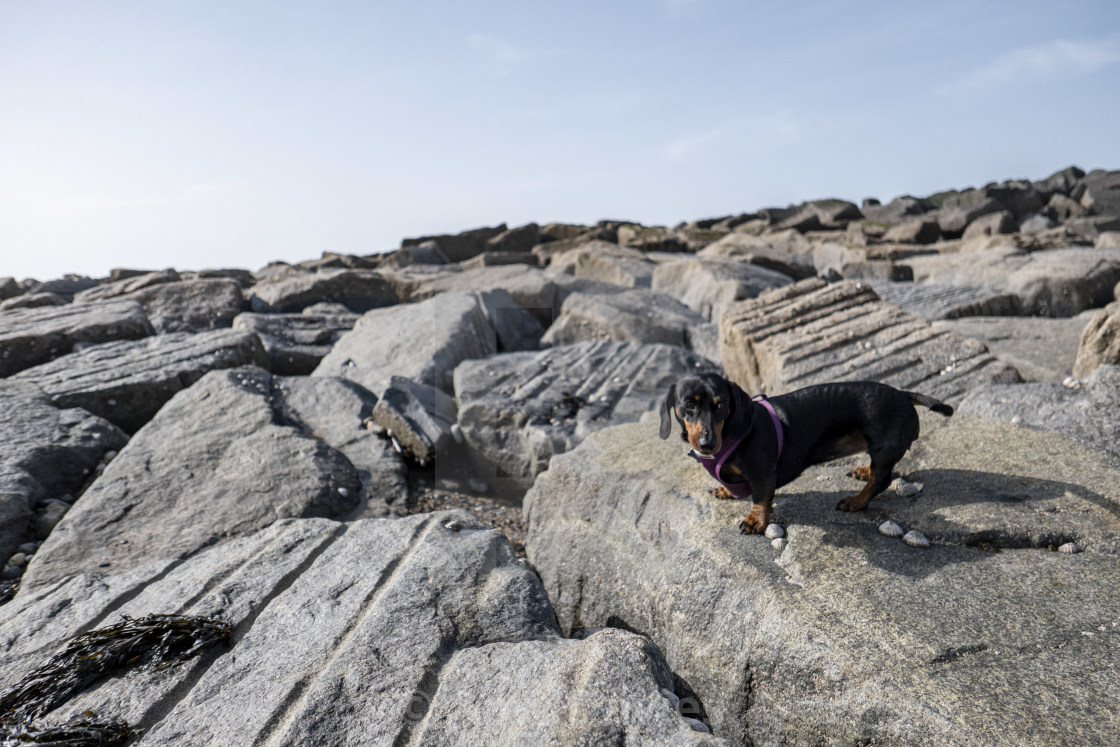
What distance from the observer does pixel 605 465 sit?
3.41 metres

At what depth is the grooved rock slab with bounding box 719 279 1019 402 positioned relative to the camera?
417 centimetres

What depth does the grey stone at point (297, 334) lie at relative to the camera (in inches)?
276

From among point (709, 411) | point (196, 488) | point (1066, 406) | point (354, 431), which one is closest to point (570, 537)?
point (709, 411)

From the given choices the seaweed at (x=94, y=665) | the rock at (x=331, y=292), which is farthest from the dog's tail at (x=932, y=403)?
the rock at (x=331, y=292)

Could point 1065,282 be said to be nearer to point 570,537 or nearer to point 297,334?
point 570,537

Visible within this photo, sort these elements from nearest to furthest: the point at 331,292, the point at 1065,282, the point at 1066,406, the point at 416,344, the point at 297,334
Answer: the point at 1066,406 < the point at 416,344 < the point at 1065,282 < the point at 297,334 < the point at 331,292

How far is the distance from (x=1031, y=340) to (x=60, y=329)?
8.86 metres

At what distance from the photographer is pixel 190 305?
27.4 feet

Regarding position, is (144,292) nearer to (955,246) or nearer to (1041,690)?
(1041,690)

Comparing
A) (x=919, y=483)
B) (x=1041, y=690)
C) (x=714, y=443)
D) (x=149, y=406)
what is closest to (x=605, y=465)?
(x=714, y=443)

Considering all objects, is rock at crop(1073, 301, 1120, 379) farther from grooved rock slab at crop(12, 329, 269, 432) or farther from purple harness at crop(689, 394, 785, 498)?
grooved rock slab at crop(12, 329, 269, 432)

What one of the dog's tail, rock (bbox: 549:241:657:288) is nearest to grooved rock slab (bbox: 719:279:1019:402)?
the dog's tail

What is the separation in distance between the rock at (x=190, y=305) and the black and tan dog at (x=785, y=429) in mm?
7349

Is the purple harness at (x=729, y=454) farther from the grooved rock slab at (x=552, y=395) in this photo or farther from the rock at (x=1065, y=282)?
the rock at (x=1065, y=282)
